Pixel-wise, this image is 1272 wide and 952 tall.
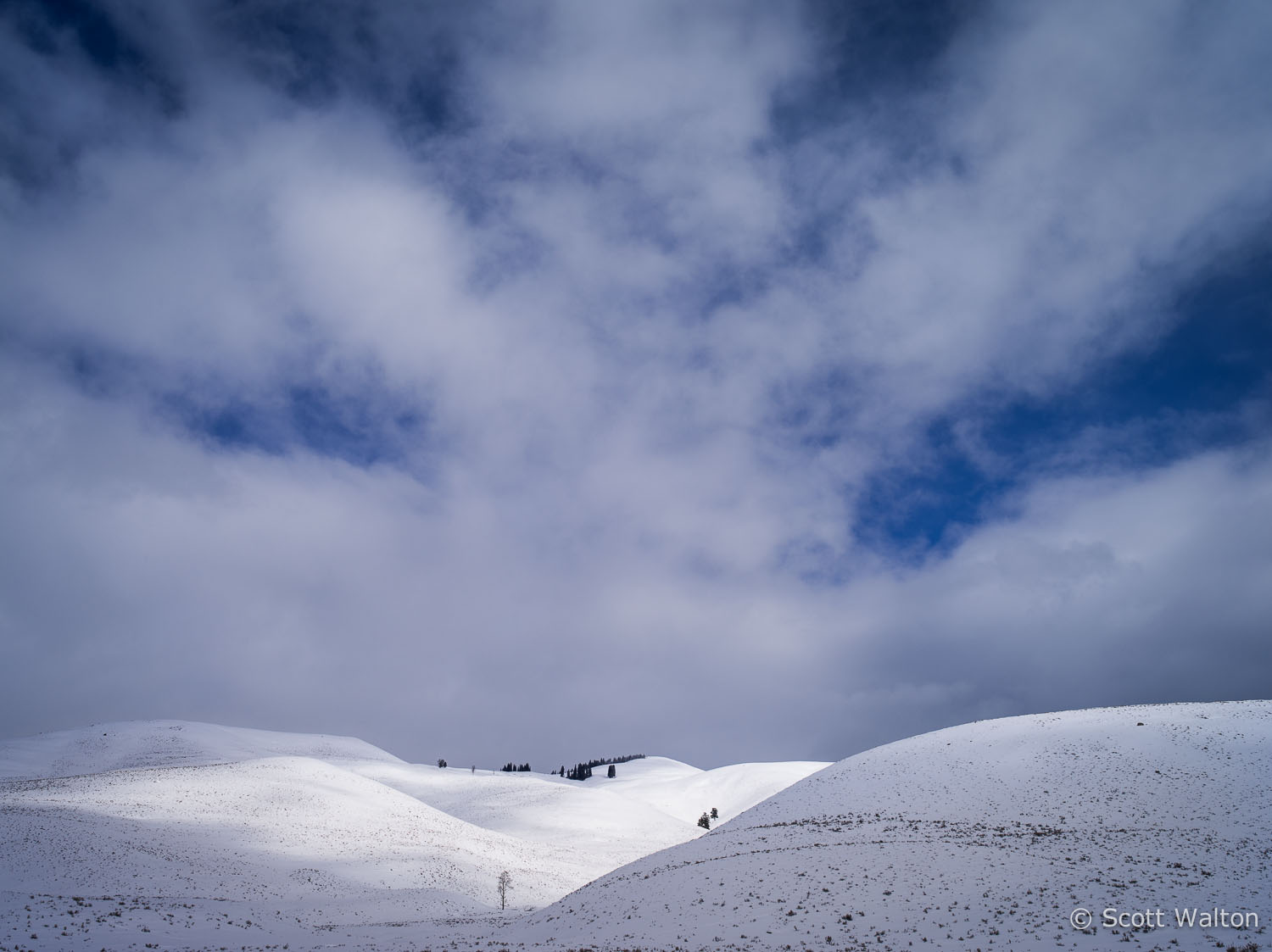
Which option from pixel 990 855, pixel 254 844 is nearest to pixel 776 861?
pixel 990 855

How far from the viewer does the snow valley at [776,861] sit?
24047 mm

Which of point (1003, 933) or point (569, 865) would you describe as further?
point (569, 865)

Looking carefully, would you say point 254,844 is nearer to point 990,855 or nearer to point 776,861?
point 776,861

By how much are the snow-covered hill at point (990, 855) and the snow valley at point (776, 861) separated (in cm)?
15

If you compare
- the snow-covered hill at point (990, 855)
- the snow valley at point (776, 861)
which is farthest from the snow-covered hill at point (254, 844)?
the snow-covered hill at point (990, 855)

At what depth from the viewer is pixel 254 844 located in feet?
178

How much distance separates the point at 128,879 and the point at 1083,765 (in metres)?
59.0

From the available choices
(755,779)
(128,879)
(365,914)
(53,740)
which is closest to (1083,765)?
(365,914)

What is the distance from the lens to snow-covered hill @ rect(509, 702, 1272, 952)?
75.3 ft

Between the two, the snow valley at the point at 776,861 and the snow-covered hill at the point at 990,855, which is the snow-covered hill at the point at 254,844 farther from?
the snow-covered hill at the point at 990,855

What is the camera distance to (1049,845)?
30.6 meters

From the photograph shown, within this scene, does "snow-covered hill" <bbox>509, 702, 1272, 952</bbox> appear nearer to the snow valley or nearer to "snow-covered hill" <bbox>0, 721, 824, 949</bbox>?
A: the snow valley

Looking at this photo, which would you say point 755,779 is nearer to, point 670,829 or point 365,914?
point 670,829

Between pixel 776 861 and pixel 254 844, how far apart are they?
45376 mm
